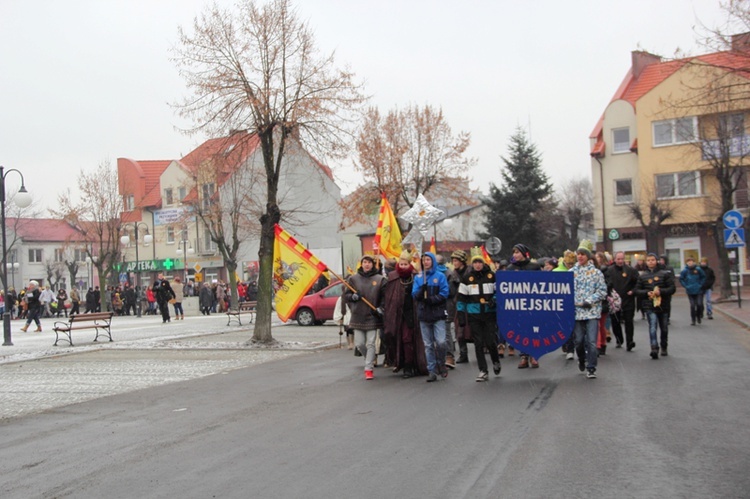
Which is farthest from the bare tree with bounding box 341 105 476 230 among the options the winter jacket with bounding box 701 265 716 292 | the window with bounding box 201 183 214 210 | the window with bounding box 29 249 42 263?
the window with bounding box 29 249 42 263

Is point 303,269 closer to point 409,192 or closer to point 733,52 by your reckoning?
point 733,52

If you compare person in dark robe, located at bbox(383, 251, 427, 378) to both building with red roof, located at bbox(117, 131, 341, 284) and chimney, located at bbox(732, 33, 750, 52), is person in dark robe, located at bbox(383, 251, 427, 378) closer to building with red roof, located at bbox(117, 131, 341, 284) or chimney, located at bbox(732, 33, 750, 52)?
chimney, located at bbox(732, 33, 750, 52)

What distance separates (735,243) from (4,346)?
74.1 feet

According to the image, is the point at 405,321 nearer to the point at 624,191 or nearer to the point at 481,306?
the point at 481,306

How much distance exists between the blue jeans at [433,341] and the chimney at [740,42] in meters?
7.81

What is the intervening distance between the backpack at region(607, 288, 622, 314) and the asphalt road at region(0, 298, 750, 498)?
229cm

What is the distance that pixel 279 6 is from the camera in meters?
20.1

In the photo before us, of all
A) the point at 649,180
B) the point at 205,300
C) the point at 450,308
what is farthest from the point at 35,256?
the point at 450,308

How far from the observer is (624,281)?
593 inches

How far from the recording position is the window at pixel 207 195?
44.3 meters

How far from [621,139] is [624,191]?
339cm

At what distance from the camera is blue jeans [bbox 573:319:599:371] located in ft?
36.5

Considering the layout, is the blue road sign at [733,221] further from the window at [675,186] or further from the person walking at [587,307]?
the window at [675,186]

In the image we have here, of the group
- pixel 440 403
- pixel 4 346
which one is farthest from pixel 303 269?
pixel 4 346
